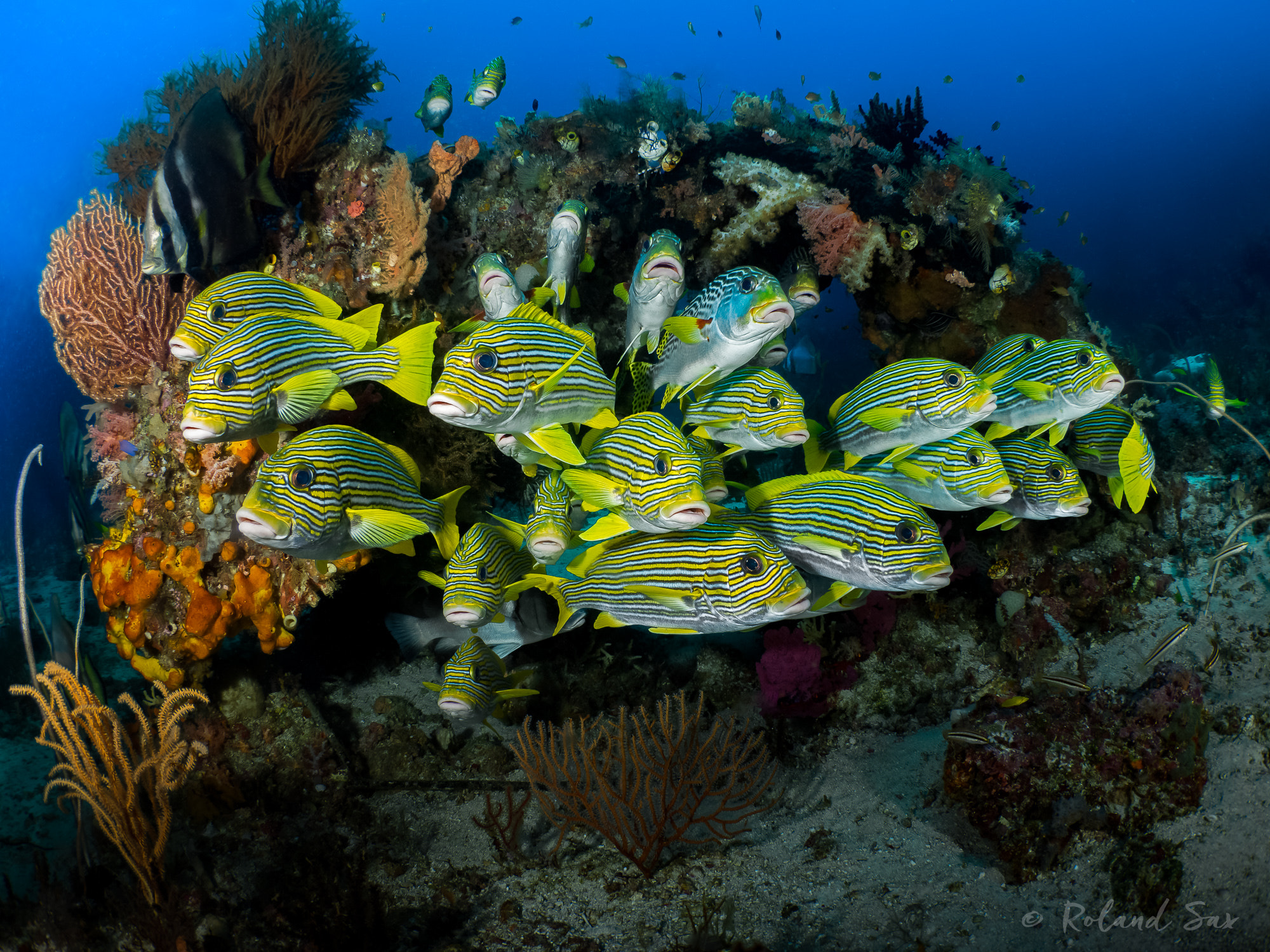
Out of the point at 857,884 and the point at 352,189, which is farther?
the point at 352,189

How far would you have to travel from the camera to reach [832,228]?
16.9ft

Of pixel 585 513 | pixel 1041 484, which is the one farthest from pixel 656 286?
pixel 1041 484

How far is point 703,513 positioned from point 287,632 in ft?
11.3

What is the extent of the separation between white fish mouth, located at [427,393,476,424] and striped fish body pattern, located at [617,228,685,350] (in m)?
1.36

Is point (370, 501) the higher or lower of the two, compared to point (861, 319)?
lower

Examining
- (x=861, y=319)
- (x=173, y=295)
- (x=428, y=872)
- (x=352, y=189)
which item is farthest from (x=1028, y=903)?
(x=173, y=295)

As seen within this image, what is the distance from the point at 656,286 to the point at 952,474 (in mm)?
1888

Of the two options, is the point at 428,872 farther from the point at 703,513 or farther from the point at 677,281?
the point at 677,281

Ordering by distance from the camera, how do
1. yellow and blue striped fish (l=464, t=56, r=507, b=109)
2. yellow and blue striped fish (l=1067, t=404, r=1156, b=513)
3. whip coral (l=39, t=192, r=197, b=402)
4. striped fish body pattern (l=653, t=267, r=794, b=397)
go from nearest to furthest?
striped fish body pattern (l=653, t=267, r=794, b=397), yellow and blue striped fish (l=1067, t=404, r=1156, b=513), whip coral (l=39, t=192, r=197, b=402), yellow and blue striped fish (l=464, t=56, r=507, b=109)

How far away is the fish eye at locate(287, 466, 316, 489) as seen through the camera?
2518mm

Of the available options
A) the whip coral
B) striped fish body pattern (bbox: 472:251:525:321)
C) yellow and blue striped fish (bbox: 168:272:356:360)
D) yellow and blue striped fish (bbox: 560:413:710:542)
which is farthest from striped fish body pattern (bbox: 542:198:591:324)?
the whip coral

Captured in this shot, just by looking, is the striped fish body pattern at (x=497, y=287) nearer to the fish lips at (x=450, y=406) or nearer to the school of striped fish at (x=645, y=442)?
the school of striped fish at (x=645, y=442)

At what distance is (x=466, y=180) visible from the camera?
523cm

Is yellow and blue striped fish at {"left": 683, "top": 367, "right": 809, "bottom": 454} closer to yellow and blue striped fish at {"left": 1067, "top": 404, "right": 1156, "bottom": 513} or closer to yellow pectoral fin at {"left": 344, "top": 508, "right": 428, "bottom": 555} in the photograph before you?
yellow pectoral fin at {"left": 344, "top": 508, "right": 428, "bottom": 555}
